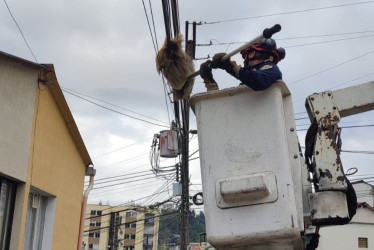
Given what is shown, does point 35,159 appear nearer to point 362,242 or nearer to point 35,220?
point 35,220

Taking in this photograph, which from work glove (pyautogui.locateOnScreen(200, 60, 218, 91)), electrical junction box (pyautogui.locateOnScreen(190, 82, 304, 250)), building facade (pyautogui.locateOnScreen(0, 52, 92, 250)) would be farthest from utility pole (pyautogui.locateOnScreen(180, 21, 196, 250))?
electrical junction box (pyautogui.locateOnScreen(190, 82, 304, 250))

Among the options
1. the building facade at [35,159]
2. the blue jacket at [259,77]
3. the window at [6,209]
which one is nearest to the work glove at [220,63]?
the blue jacket at [259,77]

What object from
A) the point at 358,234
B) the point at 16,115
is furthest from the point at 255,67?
the point at 358,234

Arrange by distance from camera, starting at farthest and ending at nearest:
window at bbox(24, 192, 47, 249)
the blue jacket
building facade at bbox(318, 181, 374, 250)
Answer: building facade at bbox(318, 181, 374, 250)
window at bbox(24, 192, 47, 249)
the blue jacket

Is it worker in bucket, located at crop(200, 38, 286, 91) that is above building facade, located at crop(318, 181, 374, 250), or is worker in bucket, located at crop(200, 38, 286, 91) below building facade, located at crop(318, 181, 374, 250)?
below

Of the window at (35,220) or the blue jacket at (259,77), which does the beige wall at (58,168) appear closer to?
the window at (35,220)

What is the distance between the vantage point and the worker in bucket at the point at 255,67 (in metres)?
2.60

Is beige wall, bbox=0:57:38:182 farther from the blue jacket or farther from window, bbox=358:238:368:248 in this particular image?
window, bbox=358:238:368:248

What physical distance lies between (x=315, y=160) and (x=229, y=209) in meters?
0.58

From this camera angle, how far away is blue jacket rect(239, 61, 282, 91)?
8.50 feet

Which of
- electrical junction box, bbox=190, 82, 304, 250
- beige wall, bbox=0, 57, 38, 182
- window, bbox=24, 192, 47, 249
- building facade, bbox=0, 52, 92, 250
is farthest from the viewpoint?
window, bbox=24, 192, 47, 249

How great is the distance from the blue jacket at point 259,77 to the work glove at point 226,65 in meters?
0.10

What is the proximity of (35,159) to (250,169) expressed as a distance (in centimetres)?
385

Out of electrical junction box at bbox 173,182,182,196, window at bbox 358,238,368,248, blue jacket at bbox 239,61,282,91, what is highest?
electrical junction box at bbox 173,182,182,196
